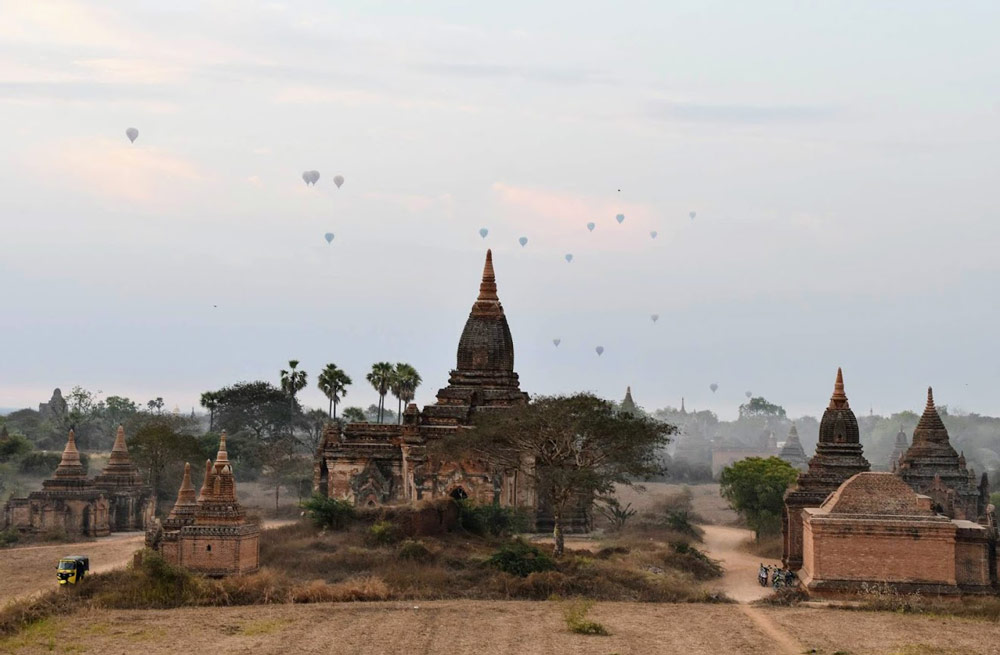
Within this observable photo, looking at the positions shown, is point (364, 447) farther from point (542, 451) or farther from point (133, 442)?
point (133, 442)

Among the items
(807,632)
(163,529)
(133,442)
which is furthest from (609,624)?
(133,442)

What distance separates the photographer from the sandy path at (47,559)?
40.2 metres

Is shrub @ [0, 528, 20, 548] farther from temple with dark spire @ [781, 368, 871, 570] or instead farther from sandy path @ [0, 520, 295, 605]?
temple with dark spire @ [781, 368, 871, 570]

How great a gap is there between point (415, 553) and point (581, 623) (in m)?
9.80

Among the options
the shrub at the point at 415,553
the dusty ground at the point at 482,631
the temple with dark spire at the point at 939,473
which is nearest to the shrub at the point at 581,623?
the dusty ground at the point at 482,631

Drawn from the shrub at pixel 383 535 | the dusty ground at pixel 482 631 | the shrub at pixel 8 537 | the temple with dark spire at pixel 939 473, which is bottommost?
the dusty ground at pixel 482 631

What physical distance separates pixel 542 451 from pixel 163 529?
44.7 ft

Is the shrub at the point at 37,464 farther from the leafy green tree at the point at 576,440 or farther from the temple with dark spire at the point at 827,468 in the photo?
the temple with dark spire at the point at 827,468

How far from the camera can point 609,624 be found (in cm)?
3378

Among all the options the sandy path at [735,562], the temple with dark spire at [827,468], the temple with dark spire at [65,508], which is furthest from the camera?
the temple with dark spire at [65,508]

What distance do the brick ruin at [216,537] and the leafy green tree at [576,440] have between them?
36.7ft

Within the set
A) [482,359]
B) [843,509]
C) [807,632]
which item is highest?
[482,359]

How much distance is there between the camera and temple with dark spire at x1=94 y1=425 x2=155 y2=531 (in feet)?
199

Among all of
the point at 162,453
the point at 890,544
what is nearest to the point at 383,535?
the point at 890,544
